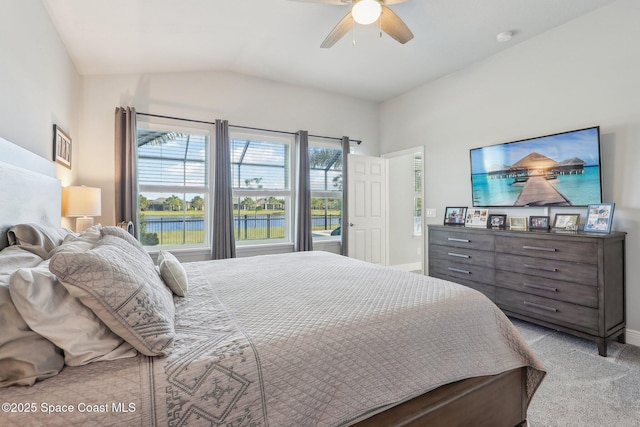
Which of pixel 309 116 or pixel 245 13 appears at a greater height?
pixel 245 13

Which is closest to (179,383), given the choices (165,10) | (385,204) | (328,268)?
(328,268)

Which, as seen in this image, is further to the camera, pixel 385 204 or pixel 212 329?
pixel 385 204

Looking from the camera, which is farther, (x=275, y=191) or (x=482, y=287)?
(x=275, y=191)

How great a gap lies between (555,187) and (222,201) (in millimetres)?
3654

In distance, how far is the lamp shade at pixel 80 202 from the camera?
104 inches

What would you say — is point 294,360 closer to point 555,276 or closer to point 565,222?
point 555,276

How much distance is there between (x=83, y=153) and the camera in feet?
10.9

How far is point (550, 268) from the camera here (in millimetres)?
2615

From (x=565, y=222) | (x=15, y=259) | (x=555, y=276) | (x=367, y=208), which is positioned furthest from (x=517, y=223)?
(x=15, y=259)

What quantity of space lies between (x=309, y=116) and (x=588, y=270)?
3674 millimetres

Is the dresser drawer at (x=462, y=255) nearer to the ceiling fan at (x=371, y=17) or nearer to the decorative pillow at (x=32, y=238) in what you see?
the ceiling fan at (x=371, y=17)

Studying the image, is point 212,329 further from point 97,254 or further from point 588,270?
point 588,270

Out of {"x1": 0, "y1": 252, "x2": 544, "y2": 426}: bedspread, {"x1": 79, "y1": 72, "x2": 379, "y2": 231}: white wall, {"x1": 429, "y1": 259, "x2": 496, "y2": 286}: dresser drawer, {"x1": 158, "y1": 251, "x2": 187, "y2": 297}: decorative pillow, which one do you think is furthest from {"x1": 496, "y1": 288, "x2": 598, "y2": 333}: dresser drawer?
{"x1": 79, "y1": 72, "x2": 379, "y2": 231}: white wall

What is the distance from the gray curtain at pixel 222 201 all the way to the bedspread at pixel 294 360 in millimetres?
2098
